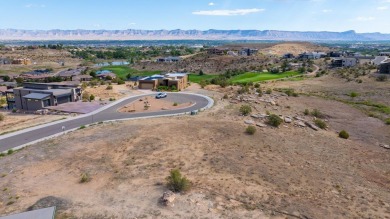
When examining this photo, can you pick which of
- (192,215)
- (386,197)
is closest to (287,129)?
(386,197)

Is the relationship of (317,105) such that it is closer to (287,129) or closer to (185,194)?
(287,129)

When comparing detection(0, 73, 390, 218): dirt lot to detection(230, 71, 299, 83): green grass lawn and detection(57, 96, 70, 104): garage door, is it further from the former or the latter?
detection(230, 71, 299, 83): green grass lawn

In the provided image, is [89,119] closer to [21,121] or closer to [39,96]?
[21,121]

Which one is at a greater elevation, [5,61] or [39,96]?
[39,96]

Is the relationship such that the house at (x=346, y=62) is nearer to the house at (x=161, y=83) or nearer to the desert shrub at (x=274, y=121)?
the house at (x=161, y=83)

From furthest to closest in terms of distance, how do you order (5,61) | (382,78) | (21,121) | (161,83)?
1. (5,61)
2. (382,78)
3. (161,83)
4. (21,121)

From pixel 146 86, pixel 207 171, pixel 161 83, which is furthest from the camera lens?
pixel 161 83

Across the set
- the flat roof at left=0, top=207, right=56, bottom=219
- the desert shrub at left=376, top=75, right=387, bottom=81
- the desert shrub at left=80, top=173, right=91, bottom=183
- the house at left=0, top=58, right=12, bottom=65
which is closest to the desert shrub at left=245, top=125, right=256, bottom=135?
the desert shrub at left=80, top=173, right=91, bottom=183

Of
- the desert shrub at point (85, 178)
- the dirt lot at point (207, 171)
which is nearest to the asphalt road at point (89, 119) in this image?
the dirt lot at point (207, 171)

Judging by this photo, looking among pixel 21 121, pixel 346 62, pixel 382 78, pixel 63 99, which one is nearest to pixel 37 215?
pixel 21 121
